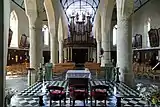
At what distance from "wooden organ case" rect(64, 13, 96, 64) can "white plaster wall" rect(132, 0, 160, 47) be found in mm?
6919

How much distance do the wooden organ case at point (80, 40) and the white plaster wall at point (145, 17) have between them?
Result: 6919 millimetres

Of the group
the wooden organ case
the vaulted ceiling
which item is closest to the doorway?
the wooden organ case

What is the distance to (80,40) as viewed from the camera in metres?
36.4

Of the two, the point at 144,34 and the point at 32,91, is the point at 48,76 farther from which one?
the point at 144,34

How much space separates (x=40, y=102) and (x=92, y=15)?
34064 mm

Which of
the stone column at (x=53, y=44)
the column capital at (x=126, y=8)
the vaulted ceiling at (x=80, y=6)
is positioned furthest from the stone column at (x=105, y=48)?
the vaulted ceiling at (x=80, y=6)

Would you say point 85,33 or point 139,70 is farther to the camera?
point 85,33

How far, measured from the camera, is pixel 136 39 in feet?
103

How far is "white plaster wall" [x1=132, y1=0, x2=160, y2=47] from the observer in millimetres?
25281

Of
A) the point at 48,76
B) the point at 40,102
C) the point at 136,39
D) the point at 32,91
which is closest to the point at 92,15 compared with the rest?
the point at 136,39

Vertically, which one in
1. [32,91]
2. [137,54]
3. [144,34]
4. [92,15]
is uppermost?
[92,15]

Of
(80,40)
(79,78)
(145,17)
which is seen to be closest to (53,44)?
(79,78)

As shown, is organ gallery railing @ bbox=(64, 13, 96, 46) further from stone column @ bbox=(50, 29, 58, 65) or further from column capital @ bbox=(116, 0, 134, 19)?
column capital @ bbox=(116, 0, 134, 19)

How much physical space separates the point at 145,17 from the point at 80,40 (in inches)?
415
